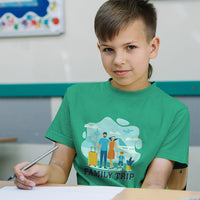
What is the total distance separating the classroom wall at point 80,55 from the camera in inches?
66.0

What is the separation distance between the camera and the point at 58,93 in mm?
1838

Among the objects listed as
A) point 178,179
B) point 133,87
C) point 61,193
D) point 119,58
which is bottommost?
point 178,179

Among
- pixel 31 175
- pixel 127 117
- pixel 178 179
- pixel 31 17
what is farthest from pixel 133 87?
pixel 31 17

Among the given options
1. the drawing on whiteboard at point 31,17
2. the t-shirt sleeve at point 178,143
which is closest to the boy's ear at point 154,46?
the t-shirt sleeve at point 178,143

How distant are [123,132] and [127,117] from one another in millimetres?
57

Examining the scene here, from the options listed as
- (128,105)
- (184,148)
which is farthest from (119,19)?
(184,148)

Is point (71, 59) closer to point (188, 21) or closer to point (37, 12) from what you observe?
point (37, 12)

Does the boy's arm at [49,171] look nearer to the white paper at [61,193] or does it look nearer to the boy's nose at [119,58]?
the white paper at [61,193]

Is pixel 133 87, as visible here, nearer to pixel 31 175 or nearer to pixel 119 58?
pixel 119 58

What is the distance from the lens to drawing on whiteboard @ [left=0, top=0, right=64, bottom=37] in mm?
1817

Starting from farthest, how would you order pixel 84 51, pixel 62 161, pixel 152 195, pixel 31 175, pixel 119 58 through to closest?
pixel 84 51, pixel 62 161, pixel 119 58, pixel 31 175, pixel 152 195

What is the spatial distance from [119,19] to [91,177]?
1.63 ft

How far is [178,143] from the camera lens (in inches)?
40.1

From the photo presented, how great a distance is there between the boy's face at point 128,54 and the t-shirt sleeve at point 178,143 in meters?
0.19
